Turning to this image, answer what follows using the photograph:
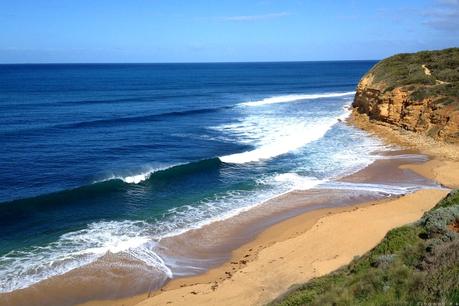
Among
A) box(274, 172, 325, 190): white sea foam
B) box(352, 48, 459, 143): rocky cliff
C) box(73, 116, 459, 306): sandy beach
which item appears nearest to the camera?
box(73, 116, 459, 306): sandy beach

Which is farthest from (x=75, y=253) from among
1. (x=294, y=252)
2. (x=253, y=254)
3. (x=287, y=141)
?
(x=287, y=141)

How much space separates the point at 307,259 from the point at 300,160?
55.4 ft

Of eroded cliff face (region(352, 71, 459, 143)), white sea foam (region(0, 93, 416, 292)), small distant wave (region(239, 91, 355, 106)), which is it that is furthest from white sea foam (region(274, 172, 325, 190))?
small distant wave (region(239, 91, 355, 106))

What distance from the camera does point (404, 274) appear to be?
29.9 ft

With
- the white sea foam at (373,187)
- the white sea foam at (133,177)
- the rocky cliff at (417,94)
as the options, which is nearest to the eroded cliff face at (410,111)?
the rocky cliff at (417,94)

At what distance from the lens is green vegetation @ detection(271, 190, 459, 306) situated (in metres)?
7.90

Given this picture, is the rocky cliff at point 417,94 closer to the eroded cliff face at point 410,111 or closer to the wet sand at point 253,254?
the eroded cliff face at point 410,111

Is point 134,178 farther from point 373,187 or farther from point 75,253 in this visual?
point 373,187

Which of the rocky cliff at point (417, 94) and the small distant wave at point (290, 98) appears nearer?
the rocky cliff at point (417, 94)

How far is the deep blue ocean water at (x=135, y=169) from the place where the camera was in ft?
65.1

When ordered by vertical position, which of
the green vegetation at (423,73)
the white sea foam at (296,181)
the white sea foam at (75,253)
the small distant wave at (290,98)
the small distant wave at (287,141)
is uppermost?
the green vegetation at (423,73)

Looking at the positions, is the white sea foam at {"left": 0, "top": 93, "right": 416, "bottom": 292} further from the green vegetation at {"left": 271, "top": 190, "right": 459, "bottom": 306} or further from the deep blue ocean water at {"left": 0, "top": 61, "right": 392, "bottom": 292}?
the green vegetation at {"left": 271, "top": 190, "right": 459, "bottom": 306}

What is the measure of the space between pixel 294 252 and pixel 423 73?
1404 inches

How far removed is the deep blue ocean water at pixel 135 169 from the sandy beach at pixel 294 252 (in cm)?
301
